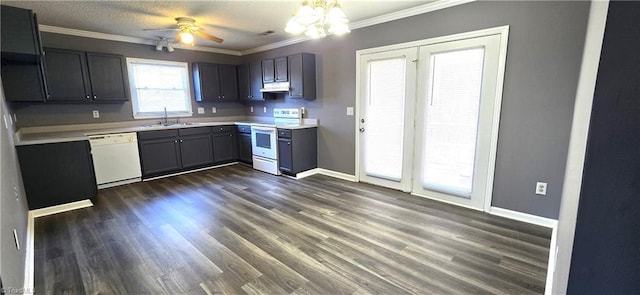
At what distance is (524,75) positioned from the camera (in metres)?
2.59

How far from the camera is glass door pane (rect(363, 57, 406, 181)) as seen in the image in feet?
11.7

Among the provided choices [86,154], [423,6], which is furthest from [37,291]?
[423,6]

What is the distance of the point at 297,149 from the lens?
444 centimetres

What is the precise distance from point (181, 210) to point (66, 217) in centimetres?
122

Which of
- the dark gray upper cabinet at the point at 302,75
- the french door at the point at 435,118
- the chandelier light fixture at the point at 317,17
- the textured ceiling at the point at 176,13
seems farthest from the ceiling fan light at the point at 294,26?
the dark gray upper cabinet at the point at 302,75

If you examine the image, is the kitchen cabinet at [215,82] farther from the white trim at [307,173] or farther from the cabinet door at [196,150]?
the white trim at [307,173]

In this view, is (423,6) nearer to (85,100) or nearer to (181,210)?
(181,210)

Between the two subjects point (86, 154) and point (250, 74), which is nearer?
point (86, 154)

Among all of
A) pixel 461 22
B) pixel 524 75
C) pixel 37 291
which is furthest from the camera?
pixel 461 22

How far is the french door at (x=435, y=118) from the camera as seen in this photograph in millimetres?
2863

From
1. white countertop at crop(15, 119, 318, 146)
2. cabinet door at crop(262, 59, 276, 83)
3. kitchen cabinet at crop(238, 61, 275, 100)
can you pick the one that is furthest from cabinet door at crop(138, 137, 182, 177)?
cabinet door at crop(262, 59, 276, 83)

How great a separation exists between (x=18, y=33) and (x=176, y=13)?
1455 millimetres

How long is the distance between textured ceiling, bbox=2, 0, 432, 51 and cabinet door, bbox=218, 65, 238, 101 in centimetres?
133

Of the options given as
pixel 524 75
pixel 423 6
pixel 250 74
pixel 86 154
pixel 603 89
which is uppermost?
pixel 423 6
